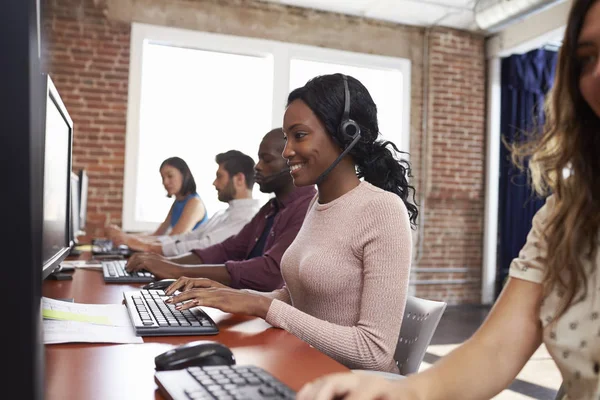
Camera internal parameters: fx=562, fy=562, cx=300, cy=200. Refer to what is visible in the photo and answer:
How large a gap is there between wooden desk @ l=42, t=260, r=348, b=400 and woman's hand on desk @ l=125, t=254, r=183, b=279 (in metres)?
0.86

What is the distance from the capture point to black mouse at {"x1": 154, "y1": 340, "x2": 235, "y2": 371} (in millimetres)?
862

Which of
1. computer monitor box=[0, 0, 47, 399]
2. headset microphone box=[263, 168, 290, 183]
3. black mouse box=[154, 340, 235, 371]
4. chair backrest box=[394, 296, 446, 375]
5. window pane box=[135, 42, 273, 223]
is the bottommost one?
chair backrest box=[394, 296, 446, 375]

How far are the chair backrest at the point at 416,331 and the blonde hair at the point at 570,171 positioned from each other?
0.50 meters

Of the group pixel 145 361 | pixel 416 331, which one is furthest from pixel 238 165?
pixel 145 361

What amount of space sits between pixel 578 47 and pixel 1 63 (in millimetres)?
868

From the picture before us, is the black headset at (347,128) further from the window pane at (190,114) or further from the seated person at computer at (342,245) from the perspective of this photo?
the window pane at (190,114)

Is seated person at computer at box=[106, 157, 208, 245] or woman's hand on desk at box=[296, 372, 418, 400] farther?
seated person at computer at box=[106, 157, 208, 245]

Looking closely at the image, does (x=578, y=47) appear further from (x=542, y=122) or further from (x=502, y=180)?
(x=502, y=180)

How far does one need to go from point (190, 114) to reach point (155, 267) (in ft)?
11.2

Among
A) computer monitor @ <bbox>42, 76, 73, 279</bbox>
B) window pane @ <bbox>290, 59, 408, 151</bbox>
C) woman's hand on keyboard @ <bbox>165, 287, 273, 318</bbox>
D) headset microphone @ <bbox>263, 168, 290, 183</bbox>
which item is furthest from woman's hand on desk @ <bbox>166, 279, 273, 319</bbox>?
window pane @ <bbox>290, 59, 408, 151</bbox>

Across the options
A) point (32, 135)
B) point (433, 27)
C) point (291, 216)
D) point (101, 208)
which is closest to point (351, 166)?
point (291, 216)

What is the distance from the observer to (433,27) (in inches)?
235

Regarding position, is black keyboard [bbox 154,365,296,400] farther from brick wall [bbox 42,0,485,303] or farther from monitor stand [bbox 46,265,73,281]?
brick wall [bbox 42,0,485,303]

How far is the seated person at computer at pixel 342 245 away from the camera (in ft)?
4.22
